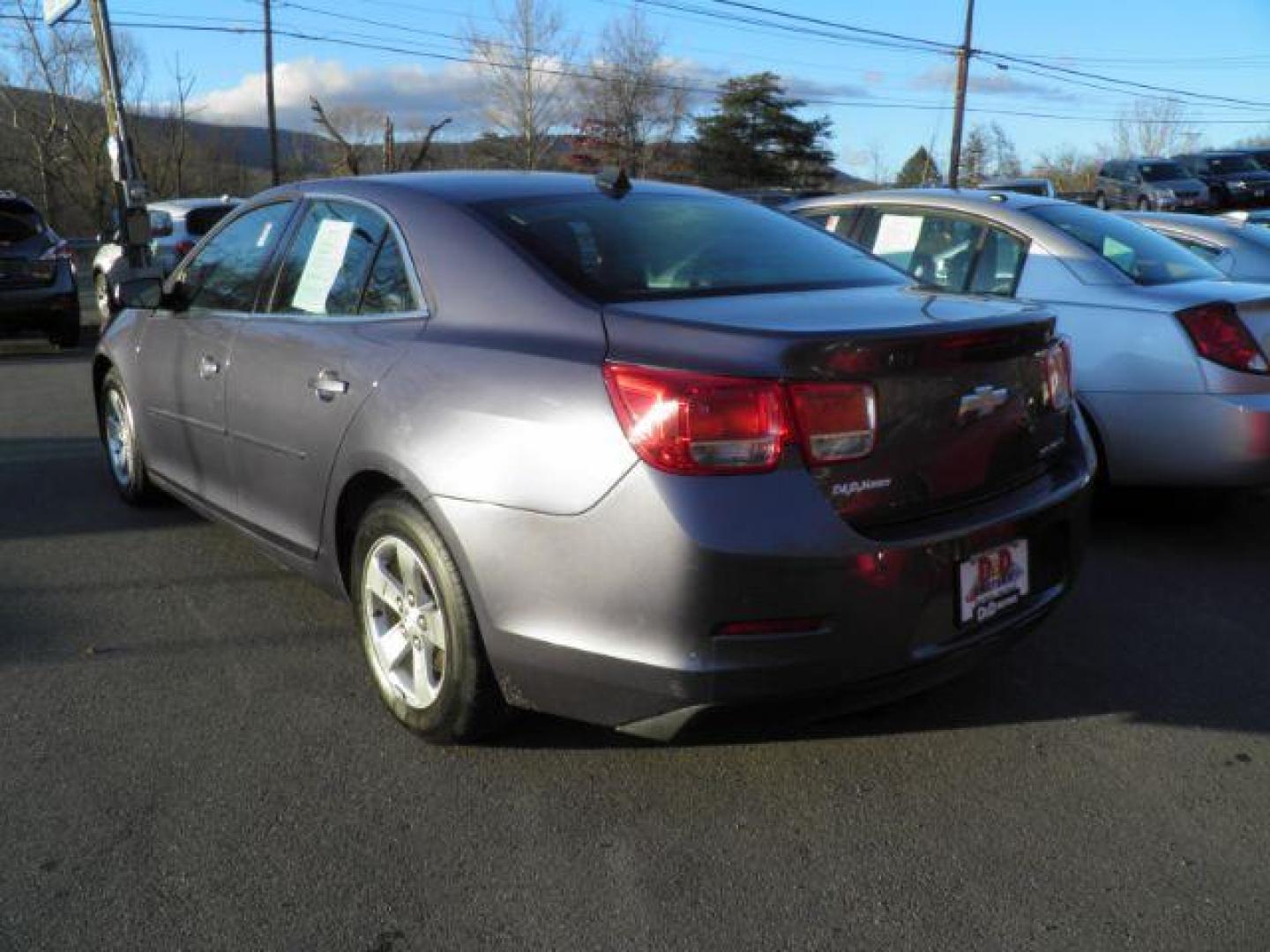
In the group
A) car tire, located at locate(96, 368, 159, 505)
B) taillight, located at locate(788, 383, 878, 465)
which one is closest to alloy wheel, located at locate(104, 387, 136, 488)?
car tire, located at locate(96, 368, 159, 505)

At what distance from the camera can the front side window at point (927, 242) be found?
545 cm

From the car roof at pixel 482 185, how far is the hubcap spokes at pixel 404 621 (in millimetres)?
1061

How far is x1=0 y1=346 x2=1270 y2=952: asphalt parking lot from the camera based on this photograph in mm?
2311

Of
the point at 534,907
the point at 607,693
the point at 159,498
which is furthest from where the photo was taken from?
the point at 159,498

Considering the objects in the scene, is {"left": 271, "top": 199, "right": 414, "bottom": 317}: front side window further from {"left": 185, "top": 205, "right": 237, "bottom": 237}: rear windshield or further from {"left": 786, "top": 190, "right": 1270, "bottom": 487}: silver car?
{"left": 185, "top": 205, "right": 237, "bottom": 237}: rear windshield

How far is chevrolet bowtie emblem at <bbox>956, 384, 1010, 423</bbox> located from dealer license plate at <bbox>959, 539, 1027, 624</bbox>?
1.10ft

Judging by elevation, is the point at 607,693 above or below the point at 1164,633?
above

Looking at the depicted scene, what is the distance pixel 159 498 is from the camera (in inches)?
209

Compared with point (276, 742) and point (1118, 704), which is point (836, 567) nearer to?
point (1118, 704)

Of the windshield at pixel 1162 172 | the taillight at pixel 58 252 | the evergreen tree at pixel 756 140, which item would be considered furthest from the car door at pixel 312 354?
the evergreen tree at pixel 756 140

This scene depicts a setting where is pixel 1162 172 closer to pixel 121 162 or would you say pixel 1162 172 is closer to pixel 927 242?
pixel 121 162

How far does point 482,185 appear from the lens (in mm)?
3467

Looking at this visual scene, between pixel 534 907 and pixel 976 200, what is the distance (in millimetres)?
4316

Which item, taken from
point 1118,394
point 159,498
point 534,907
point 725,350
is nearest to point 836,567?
point 725,350
